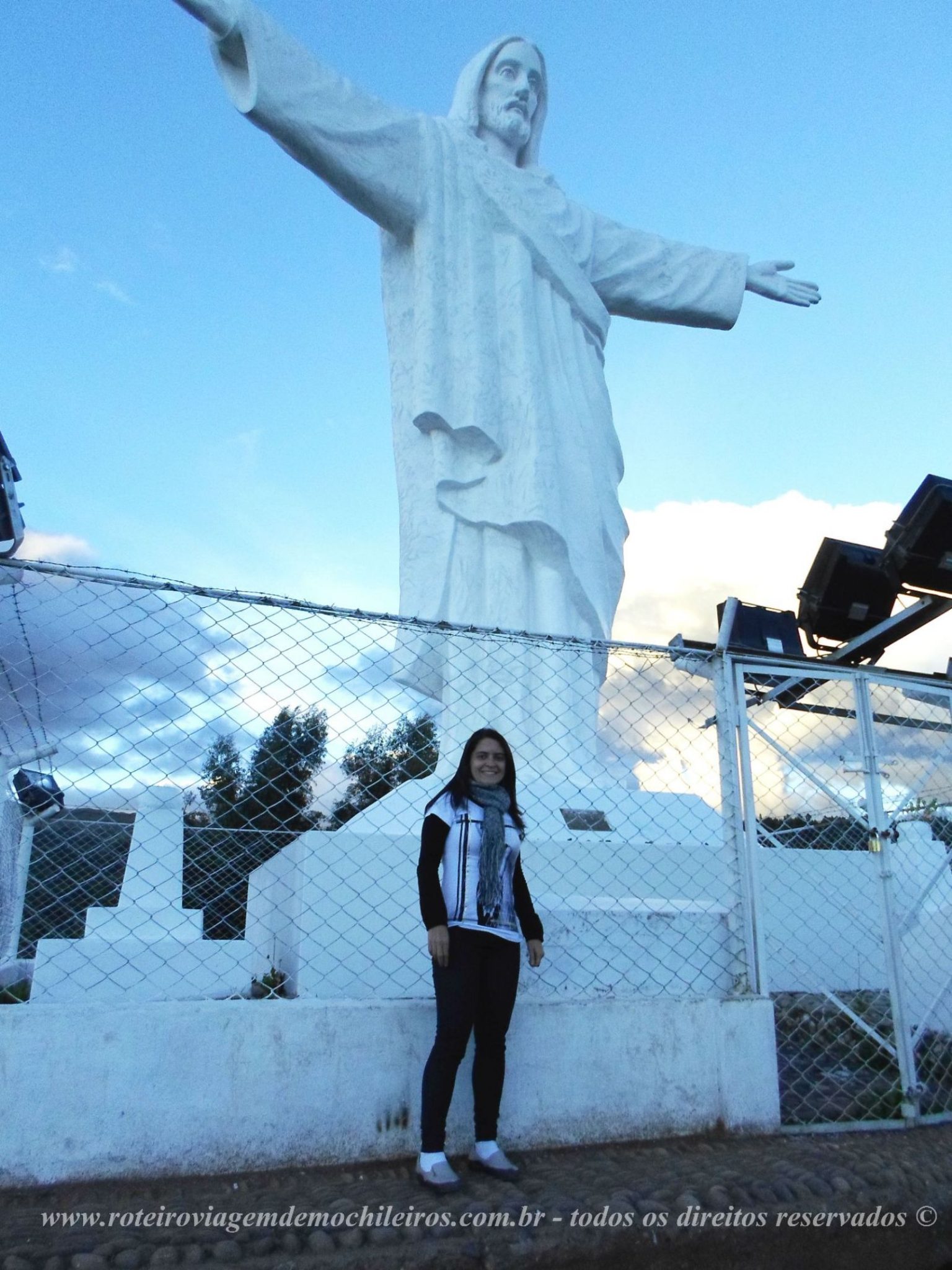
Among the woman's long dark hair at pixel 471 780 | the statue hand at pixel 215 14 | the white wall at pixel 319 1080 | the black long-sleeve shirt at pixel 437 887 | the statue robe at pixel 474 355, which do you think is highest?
the statue hand at pixel 215 14

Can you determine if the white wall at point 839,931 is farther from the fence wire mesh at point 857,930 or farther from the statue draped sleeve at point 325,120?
the statue draped sleeve at point 325,120

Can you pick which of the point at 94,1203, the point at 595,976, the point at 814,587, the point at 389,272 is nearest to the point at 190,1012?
the point at 94,1203

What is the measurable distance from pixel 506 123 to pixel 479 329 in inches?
67.2

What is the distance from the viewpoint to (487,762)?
291cm

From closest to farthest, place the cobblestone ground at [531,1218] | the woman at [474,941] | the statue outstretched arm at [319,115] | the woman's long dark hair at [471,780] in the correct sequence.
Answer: the cobblestone ground at [531,1218], the woman at [474,941], the woman's long dark hair at [471,780], the statue outstretched arm at [319,115]

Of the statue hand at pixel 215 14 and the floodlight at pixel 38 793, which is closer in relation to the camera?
the floodlight at pixel 38 793

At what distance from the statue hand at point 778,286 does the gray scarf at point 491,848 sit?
510cm

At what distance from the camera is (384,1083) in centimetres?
267

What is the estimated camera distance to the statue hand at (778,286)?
6621mm

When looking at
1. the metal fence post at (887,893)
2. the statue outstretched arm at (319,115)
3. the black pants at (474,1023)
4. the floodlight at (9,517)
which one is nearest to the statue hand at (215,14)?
the statue outstretched arm at (319,115)

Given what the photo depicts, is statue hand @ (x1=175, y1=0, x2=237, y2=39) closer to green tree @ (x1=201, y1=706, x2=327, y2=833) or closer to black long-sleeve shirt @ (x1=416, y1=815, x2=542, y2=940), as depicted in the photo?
green tree @ (x1=201, y1=706, x2=327, y2=833)

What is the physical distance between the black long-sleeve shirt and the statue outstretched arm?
4.15 meters

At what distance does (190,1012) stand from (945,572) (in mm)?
3405

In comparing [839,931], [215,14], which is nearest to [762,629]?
[839,931]
